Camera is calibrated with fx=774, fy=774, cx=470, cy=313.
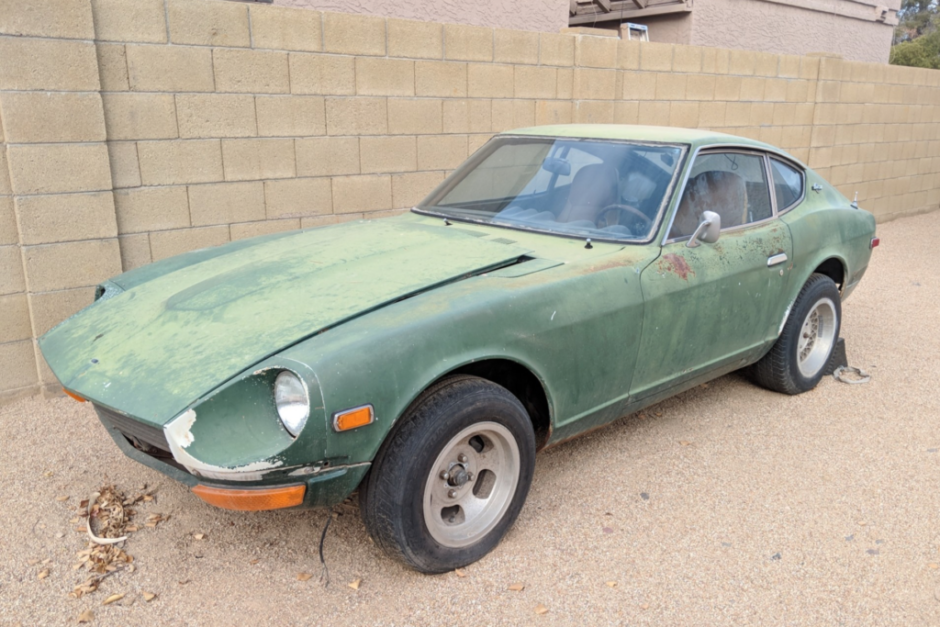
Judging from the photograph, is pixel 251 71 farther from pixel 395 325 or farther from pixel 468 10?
pixel 468 10

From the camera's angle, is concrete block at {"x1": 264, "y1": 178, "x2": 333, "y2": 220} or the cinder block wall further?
concrete block at {"x1": 264, "y1": 178, "x2": 333, "y2": 220}

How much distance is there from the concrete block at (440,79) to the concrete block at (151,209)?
2015 millimetres

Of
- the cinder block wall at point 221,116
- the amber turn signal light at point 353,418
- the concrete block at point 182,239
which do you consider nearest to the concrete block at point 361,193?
the cinder block wall at point 221,116

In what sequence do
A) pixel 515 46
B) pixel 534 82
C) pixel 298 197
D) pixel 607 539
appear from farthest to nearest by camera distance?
pixel 534 82 < pixel 515 46 < pixel 298 197 < pixel 607 539

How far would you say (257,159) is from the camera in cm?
523

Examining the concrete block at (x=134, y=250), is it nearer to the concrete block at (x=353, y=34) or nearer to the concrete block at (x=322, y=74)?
the concrete block at (x=322, y=74)

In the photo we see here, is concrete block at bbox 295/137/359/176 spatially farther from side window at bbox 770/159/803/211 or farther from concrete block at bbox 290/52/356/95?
side window at bbox 770/159/803/211

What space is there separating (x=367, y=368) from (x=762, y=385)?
306cm

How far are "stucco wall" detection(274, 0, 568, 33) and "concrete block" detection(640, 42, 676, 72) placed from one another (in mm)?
1884

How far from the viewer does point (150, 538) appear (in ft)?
10.3

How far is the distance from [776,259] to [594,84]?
3.66m

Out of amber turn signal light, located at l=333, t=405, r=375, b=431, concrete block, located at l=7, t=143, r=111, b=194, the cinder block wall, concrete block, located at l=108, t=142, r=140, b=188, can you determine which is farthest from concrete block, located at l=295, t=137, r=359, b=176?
amber turn signal light, located at l=333, t=405, r=375, b=431

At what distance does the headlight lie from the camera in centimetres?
241

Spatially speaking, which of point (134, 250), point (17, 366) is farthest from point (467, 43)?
point (17, 366)
